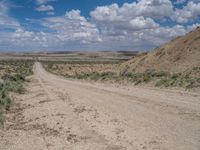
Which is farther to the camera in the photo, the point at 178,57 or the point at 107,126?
the point at 178,57

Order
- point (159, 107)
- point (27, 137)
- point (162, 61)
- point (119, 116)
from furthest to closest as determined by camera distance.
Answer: point (162, 61) < point (159, 107) < point (119, 116) < point (27, 137)

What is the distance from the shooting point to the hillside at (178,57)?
3941 cm

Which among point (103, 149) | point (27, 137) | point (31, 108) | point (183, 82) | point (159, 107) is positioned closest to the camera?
point (103, 149)

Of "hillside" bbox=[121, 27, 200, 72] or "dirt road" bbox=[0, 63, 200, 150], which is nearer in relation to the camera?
"dirt road" bbox=[0, 63, 200, 150]

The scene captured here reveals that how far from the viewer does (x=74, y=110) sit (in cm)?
1622

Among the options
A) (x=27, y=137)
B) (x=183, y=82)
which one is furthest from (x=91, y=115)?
(x=183, y=82)

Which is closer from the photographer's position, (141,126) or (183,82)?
(141,126)

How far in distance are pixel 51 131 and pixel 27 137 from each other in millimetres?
997

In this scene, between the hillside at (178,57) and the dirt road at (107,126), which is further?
the hillside at (178,57)

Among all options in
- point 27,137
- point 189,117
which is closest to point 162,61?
point 189,117

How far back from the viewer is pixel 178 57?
42906 millimetres

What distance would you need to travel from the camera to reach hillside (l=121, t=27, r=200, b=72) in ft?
129

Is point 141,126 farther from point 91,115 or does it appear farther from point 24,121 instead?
point 24,121

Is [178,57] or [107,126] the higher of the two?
[178,57]
